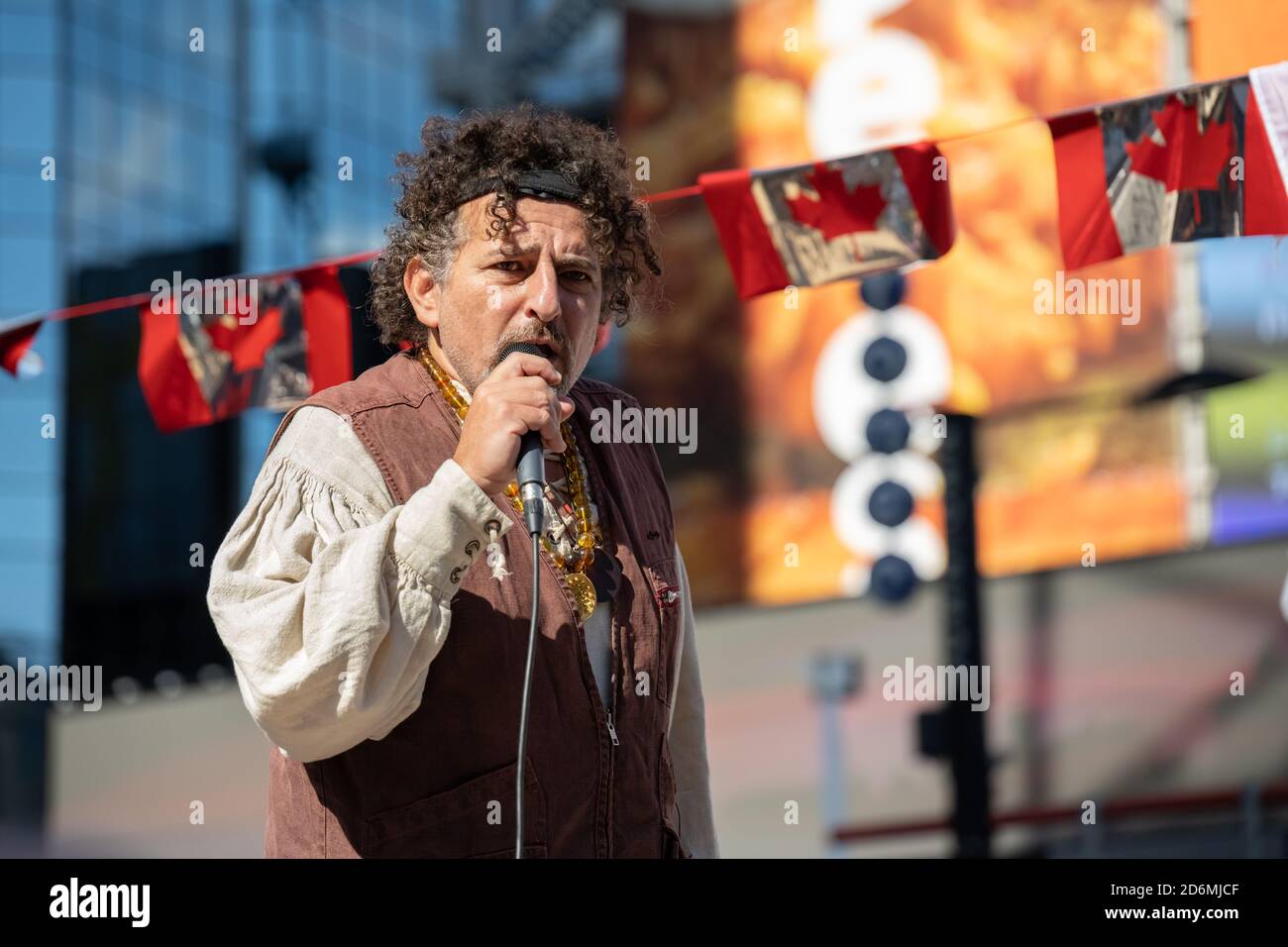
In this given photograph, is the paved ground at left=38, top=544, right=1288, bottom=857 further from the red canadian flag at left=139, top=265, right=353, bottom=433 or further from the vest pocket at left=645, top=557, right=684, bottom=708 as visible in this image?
the vest pocket at left=645, top=557, right=684, bottom=708

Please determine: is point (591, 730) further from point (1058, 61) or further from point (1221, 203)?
point (1058, 61)

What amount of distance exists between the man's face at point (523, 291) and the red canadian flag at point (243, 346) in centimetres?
261

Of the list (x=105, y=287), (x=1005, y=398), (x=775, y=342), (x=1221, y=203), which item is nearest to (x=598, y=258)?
(x=1221, y=203)

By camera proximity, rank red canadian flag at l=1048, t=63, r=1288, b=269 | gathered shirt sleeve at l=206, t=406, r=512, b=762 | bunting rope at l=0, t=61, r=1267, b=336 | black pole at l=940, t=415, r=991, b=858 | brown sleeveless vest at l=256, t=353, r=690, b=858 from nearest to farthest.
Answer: gathered shirt sleeve at l=206, t=406, r=512, b=762
brown sleeveless vest at l=256, t=353, r=690, b=858
red canadian flag at l=1048, t=63, r=1288, b=269
bunting rope at l=0, t=61, r=1267, b=336
black pole at l=940, t=415, r=991, b=858

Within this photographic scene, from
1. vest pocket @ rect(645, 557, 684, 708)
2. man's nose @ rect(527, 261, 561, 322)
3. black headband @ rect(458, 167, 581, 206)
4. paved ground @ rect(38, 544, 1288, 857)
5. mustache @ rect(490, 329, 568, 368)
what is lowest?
paved ground @ rect(38, 544, 1288, 857)

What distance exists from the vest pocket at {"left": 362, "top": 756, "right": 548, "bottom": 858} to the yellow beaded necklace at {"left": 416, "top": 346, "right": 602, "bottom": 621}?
33 centimetres

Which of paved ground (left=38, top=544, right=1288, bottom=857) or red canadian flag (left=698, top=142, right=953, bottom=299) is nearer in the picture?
red canadian flag (left=698, top=142, right=953, bottom=299)

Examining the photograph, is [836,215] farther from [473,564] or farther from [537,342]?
[473,564]

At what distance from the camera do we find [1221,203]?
4.79 m

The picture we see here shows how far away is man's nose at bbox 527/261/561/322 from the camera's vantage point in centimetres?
274

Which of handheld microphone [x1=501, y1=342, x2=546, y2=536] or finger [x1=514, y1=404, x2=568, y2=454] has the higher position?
finger [x1=514, y1=404, x2=568, y2=454]

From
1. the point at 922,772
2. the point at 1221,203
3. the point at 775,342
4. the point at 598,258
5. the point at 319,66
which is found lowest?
the point at 922,772

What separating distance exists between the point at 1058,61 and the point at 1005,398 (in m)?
3.35

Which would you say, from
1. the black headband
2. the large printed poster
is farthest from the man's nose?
the large printed poster
